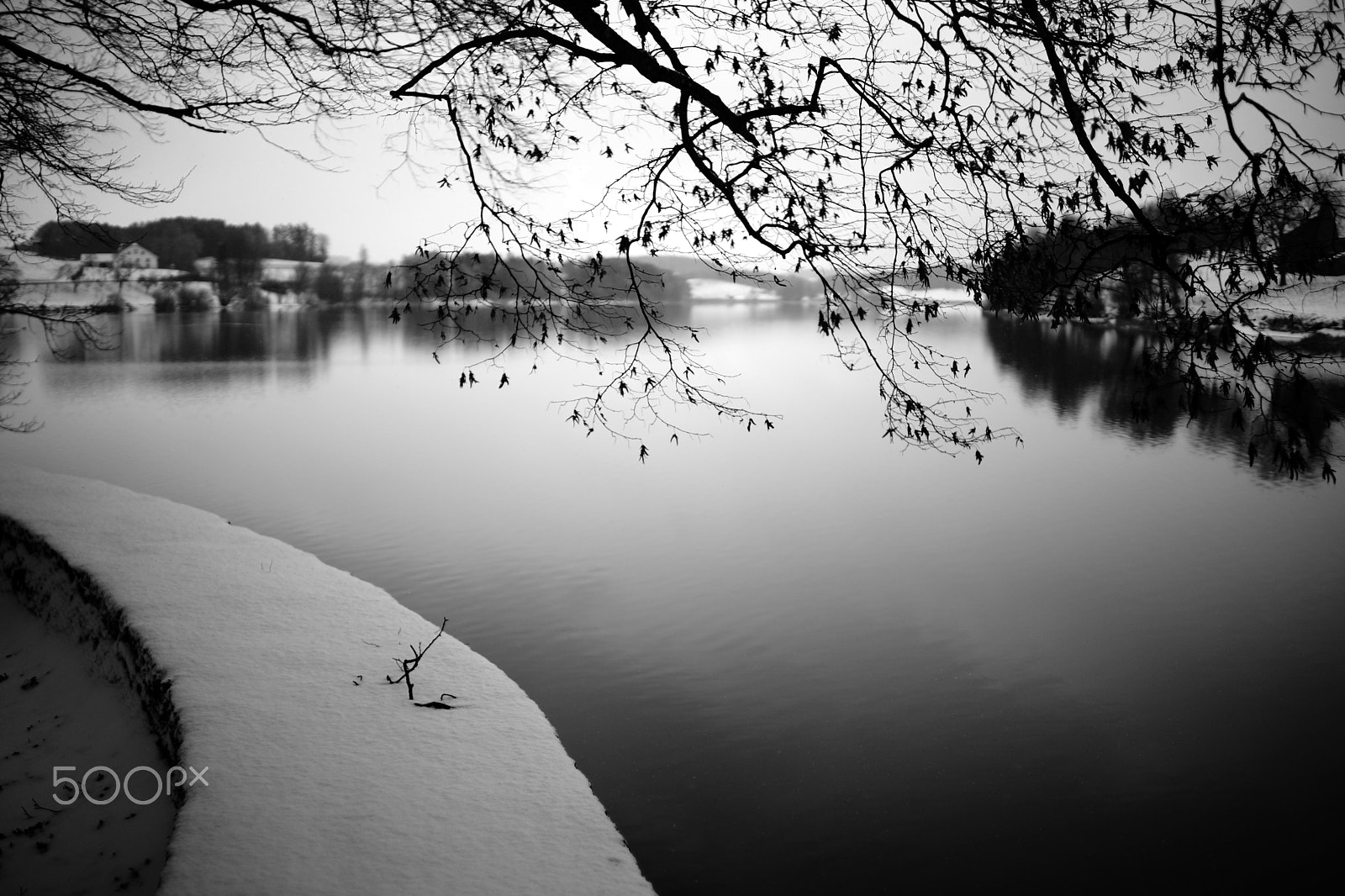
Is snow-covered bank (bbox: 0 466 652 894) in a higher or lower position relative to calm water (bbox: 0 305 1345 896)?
higher

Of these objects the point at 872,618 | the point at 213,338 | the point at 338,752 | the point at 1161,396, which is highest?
the point at 1161,396

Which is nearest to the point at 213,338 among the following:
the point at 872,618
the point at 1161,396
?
the point at 872,618

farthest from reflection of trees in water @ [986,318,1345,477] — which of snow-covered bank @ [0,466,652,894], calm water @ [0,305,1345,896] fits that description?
snow-covered bank @ [0,466,652,894]

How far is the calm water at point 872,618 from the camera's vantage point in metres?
6.32

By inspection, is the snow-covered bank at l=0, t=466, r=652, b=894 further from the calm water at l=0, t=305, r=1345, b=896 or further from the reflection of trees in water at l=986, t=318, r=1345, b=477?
the reflection of trees in water at l=986, t=318, r=1345, b=477

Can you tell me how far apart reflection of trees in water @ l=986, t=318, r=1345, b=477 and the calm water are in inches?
32.2

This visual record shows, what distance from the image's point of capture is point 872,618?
34.5 feet

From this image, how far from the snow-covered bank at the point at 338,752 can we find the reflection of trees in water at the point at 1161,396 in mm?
3757

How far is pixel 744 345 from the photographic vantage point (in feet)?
164

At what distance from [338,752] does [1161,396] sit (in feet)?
17.5

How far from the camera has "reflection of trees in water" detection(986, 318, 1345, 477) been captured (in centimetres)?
354

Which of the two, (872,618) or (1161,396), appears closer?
(1161,396)

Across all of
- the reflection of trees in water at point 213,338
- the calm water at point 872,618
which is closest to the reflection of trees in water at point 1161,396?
the calm water at point 872,618

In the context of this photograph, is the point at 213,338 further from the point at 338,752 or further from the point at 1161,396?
the point at 1161,396
